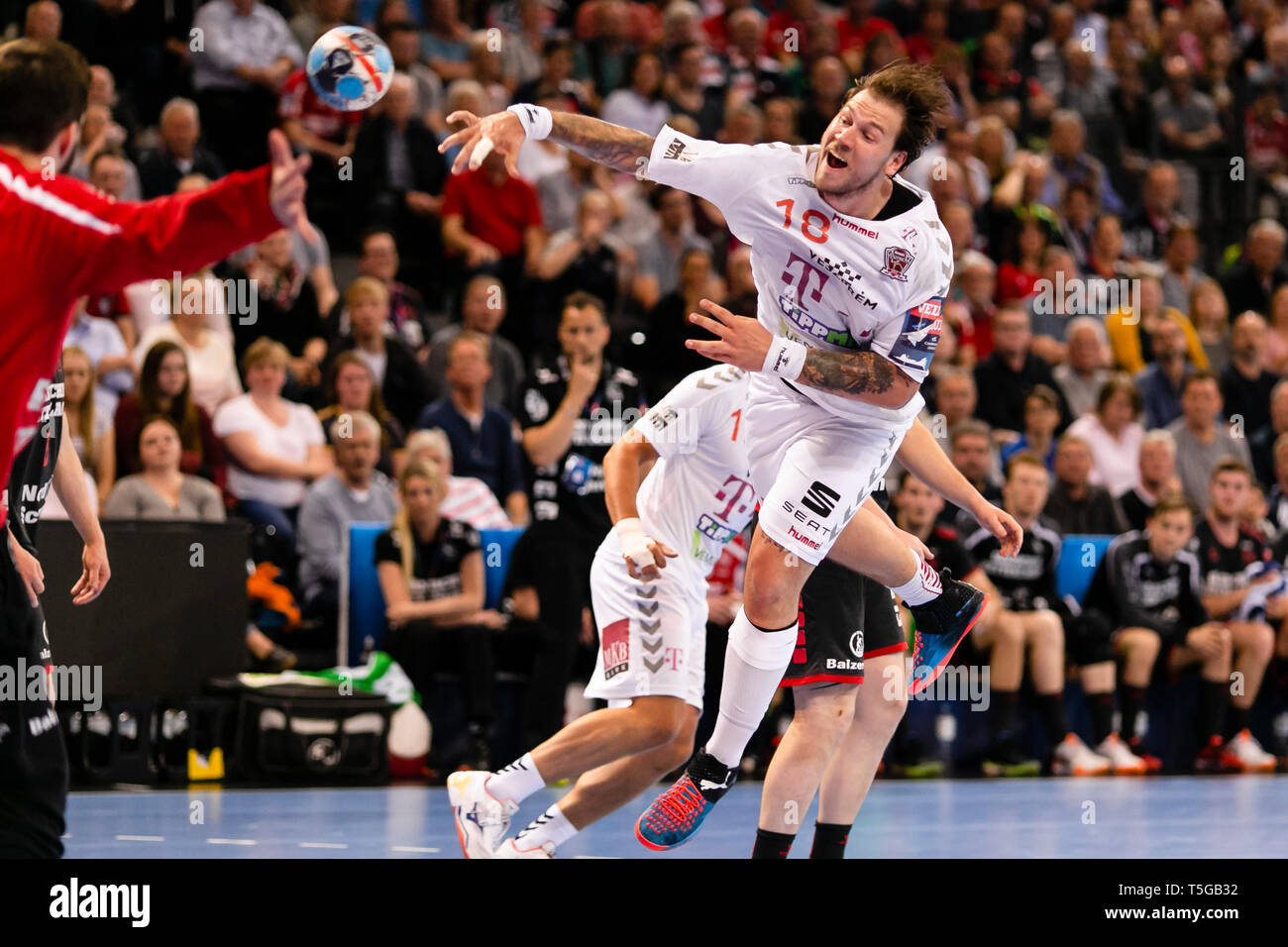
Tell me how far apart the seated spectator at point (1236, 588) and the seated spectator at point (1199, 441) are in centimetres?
130

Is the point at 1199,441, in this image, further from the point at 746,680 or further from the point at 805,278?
the point at 746,680

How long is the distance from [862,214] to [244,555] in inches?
212

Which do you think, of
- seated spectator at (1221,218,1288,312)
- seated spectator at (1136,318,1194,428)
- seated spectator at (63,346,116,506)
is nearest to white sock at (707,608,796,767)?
seated spectator at (63,346,116,506)

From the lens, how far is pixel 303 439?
11.3 meters

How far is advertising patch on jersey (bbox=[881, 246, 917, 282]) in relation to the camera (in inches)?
228

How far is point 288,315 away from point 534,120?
7.16 m

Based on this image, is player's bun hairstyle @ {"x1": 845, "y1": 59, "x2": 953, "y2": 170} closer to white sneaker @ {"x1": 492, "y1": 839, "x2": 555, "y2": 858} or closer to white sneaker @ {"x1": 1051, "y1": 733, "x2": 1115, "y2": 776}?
white sneaker @ {"x1": 492, "y1": 839, "x2": 555, "y2": 858}

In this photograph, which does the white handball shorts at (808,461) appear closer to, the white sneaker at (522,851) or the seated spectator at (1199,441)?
the white sneaker at (522,851)

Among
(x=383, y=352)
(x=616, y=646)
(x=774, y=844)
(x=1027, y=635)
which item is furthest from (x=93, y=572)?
(x=1027, y=635)

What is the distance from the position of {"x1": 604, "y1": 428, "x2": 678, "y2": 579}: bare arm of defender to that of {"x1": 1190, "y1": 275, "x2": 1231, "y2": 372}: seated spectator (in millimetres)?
10729

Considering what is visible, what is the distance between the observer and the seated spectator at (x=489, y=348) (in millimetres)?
12508
